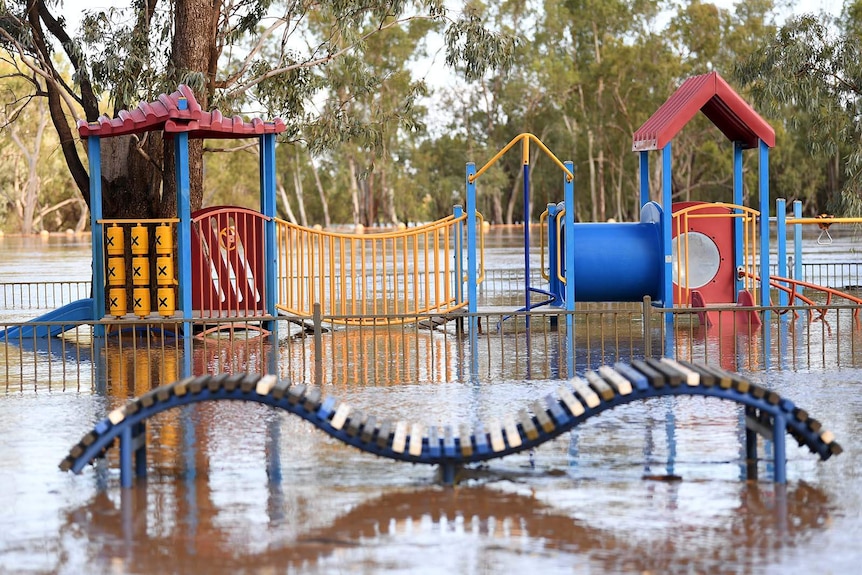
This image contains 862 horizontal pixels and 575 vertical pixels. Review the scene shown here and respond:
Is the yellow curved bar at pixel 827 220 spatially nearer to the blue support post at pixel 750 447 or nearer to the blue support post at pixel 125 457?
the blue support post at pixel 750 447

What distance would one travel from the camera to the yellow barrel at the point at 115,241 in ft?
59.2

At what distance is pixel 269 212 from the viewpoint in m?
18.9

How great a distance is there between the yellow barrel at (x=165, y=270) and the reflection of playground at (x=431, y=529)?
9.74 meters

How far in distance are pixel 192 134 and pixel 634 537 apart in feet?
45.4

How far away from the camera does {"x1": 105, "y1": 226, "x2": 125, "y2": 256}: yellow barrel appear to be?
18031mm

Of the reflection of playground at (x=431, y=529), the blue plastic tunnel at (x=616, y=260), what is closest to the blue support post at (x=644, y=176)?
the blue plastic tunnel at (x=616, y=260)

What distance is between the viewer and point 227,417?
1117cm

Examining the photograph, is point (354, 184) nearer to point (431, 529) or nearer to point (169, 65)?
point (169, 65)

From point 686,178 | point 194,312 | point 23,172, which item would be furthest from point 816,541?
point 23,172

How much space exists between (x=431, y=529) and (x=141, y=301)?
11.4 metres

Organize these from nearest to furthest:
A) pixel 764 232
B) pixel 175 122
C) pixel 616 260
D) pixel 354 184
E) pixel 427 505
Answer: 1. pixel 427 505
2. pixel 175 122
3. pixel 764 232
4. pixel 616 260
5. pixel 354 184

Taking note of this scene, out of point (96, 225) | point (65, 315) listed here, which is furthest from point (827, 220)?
point (65, 315)

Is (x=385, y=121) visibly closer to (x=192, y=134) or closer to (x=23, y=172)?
(x=192, y=134)

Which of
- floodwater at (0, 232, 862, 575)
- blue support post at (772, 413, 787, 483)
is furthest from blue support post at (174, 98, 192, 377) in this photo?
blue support post at (772, 413, 787, 483)
